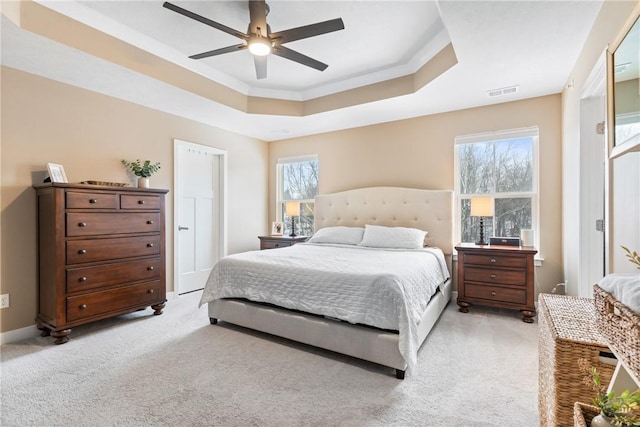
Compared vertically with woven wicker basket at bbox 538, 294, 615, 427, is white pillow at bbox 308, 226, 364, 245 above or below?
above

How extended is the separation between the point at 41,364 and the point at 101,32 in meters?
2.80

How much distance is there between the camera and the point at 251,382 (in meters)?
2.05

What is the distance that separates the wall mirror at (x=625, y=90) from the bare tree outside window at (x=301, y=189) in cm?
407

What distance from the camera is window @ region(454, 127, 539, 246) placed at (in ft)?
12.0

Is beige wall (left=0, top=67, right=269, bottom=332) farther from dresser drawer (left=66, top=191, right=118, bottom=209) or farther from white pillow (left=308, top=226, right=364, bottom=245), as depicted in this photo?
white pillow (left=308, top=226, right=364, bottom=245)

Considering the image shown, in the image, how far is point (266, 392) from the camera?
6.36 ft

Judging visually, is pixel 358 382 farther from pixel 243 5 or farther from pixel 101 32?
pixel 101 32

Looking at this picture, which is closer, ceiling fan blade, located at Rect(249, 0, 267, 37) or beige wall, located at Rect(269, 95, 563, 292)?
ceiling fan blade, located at Rect(249, 0, 267, 37)

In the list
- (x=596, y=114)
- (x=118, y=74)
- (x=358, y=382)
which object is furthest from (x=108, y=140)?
(x=596, y=114)

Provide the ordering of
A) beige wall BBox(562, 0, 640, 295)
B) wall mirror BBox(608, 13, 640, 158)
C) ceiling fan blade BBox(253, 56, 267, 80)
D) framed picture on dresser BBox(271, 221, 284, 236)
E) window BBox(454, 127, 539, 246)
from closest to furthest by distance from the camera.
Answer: wall mirror BBox(608, 13, 640, 158)
beige wall BBox(562, 0, 640, 295)
ceiling fan blade BBox(253, 56, 267, 80)
window BBox(454, 127, 539, 246)
framed picture on dresser BBox(271, 221, 284, 236)

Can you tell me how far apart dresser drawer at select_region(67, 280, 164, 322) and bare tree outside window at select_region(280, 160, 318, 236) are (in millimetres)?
2605

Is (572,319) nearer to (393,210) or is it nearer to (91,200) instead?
(393,210)

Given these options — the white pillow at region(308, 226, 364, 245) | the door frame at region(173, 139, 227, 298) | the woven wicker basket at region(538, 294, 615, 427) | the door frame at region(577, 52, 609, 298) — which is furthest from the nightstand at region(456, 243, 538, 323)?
the door frame at region(173, 139, 227, 298)

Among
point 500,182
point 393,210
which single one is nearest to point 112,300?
point 393,210
